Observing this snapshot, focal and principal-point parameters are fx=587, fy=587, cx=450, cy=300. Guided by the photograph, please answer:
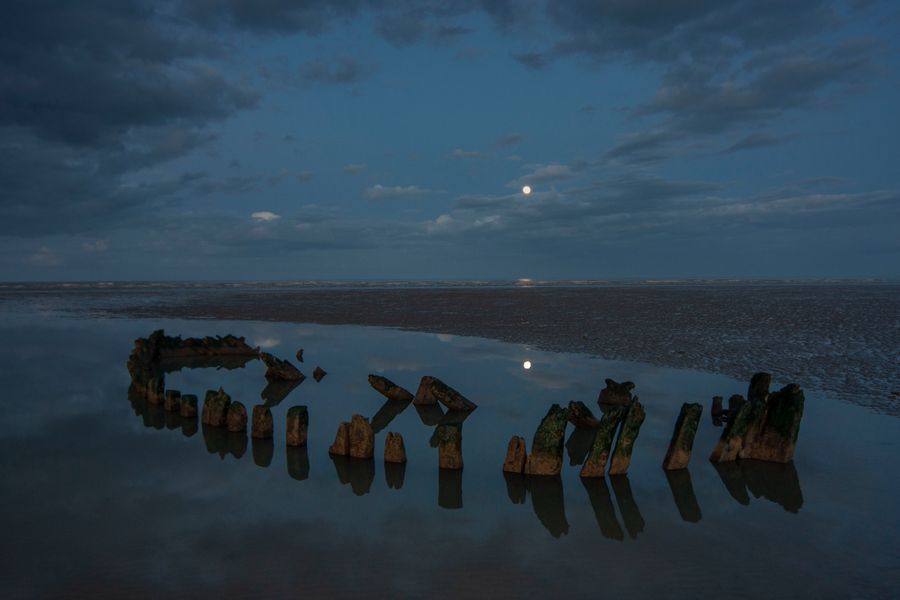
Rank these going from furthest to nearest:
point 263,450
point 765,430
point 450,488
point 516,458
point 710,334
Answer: point 710,334
point 263,450
point 765,430
point 516,458
point 450,488

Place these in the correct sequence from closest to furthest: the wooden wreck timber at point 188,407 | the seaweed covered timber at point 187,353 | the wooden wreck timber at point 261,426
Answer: the wooden wreck timber at point 261,426 → the wooden wreck timber at point 188,407 → the seaweed covered timber at point 187,353

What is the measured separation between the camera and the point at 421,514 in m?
6.41

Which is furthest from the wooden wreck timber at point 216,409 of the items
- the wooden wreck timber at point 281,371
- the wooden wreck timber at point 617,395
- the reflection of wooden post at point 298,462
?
the wooden wreck timber at point 617,395

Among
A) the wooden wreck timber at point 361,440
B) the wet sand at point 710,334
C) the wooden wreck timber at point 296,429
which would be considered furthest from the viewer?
the wet sand at point 710,334

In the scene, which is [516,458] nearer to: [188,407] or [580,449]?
[580,449]

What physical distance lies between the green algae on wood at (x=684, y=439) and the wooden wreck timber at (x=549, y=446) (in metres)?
1.56

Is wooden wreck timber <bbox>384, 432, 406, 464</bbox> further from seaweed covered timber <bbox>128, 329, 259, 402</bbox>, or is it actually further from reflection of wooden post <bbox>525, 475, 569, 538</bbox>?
seaweed covered timber <bbox>128, 329, 259, 402</bbox>

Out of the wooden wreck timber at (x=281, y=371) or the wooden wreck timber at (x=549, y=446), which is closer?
the wooden wreck timber at (x=549, y=446)

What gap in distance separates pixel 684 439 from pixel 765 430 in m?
1.43

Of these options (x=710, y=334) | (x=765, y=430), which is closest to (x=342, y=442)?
(x=765, y=430)

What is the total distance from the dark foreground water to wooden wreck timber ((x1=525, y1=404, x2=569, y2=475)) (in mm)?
176

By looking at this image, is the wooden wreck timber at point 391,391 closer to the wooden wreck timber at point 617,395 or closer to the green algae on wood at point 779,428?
the wooden wreck timber at point 617,395

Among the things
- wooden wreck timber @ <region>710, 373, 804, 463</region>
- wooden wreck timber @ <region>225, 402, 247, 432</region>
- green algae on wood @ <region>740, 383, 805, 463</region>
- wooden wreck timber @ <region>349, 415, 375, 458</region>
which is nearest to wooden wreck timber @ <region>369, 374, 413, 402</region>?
wooden wreck timber @ <region>225, 402, 247, 432</region>

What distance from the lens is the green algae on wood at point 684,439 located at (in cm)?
776
